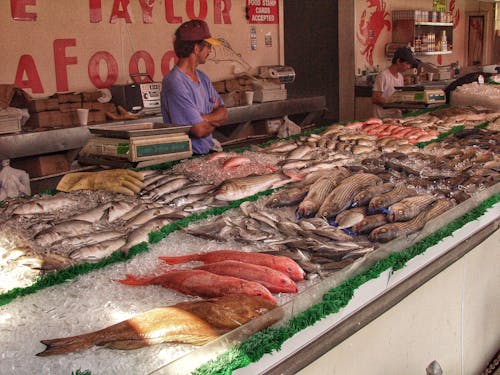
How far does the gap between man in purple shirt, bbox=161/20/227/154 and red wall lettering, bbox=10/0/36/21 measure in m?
2.44

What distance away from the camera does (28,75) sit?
20.3 ft

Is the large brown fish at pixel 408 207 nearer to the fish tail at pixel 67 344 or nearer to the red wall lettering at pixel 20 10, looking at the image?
the fish tail at pixel 67 344

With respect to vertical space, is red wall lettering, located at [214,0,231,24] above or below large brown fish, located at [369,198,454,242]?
above

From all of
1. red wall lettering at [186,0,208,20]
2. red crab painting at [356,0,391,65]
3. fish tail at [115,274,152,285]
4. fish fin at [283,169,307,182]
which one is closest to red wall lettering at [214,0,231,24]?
red wall lettering at [186,0,208,20]

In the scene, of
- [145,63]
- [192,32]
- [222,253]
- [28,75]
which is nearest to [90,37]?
[145,63]

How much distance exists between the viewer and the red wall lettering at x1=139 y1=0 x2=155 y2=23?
7284 mm

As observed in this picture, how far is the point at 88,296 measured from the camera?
77.4 inches

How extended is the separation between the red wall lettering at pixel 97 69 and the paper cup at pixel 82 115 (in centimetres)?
100

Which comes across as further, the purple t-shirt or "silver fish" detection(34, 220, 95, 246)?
the purple t-shirt

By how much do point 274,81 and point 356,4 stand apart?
371cm

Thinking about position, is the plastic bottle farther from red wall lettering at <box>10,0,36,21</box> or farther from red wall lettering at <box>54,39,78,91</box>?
red wall lettering at <box>10,0,36,21</box>

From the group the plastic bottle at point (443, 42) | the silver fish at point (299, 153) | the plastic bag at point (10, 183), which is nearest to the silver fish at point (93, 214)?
the silver fish at point (299, 153)

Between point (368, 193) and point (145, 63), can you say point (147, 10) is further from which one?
point (368, 193)

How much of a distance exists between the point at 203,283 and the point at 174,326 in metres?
0.29
